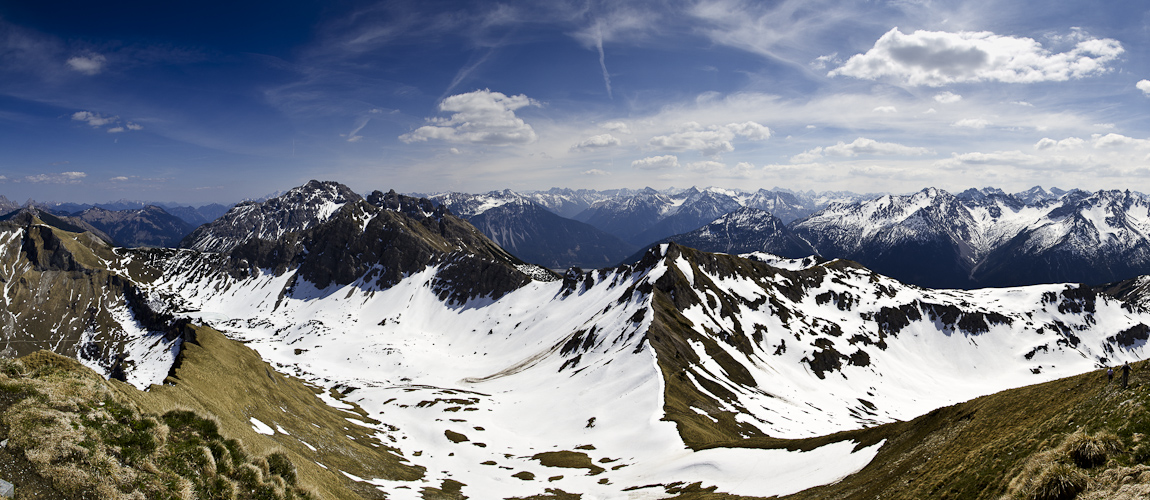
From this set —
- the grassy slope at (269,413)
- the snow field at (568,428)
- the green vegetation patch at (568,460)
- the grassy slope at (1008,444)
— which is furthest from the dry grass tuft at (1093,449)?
the green vegetation patch at (568,460)

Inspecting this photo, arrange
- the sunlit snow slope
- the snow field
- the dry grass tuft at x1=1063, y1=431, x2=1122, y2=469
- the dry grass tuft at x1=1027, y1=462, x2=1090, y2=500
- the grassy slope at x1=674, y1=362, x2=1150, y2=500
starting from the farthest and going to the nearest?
the sunlit snow slope < the snow field < the grassy slope at x1=674, y1=362, x2=1150, y2=500 < the dry grass tuft at x1=1063, y1=431, x2=1122, y2=469 < the dry grass tuft at x1=1027, y1=462, x2=1090, y2=500

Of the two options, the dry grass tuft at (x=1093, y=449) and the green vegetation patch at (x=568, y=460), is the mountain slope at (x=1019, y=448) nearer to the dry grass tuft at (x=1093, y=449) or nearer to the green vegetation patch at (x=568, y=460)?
the dry grass tuft at (x=1093, y=449)

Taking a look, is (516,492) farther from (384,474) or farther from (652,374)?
(652,374)

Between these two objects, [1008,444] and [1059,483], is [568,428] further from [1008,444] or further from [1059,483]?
[1059,483]

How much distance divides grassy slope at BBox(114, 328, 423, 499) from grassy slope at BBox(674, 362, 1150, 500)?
3908cm

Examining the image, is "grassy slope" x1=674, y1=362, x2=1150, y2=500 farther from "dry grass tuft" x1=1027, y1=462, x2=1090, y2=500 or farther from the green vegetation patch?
the green vegetation patch

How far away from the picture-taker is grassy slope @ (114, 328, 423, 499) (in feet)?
127

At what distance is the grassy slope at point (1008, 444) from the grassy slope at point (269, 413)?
39.1 m

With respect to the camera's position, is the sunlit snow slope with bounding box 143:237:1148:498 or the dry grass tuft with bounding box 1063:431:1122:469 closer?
the dry grass tuft with bounding box 1063:431:1122:469

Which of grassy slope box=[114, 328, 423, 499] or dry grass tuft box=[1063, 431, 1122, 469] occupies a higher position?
dry grass tuft box=[1063, 431, 1122, 469]

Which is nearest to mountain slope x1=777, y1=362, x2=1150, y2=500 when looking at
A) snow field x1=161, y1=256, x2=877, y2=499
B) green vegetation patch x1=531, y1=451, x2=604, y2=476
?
snow field x1=161, y1=256, x2=877, y2=499

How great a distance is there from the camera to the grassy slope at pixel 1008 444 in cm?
1914

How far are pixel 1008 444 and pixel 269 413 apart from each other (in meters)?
68.8

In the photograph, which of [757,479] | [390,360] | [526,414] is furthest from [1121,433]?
[390,360]
